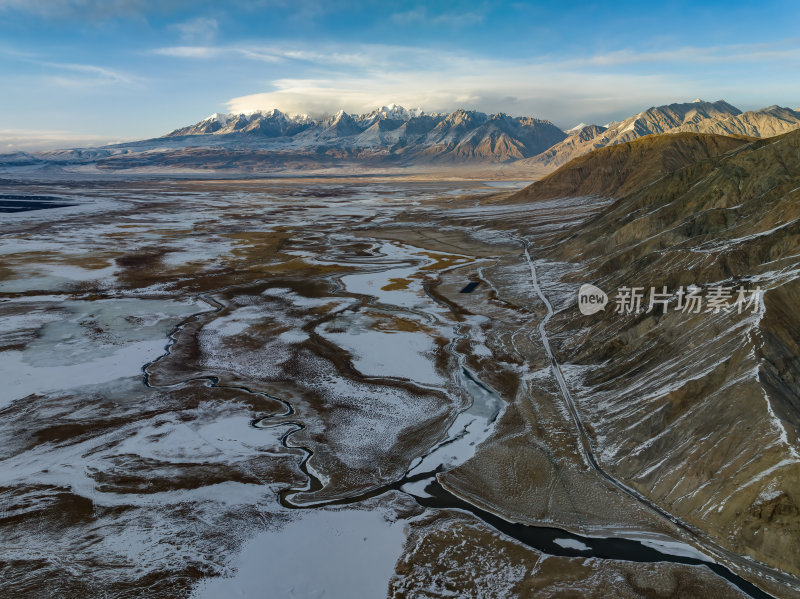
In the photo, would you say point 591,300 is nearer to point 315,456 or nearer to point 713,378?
point 713,378

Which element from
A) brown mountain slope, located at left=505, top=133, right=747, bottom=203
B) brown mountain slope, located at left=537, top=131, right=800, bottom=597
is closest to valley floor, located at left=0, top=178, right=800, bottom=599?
brown mountain slope, located at left=537, top=131, right=800, bottom=597

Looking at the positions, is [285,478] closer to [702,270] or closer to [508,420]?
[508,420]

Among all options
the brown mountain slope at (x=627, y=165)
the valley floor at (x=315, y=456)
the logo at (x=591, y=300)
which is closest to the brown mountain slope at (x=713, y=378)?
the logo at (x=591, y=300)

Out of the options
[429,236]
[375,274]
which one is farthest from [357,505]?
[429,236]

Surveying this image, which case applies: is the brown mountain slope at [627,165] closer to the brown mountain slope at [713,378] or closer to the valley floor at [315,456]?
the brown mountain slope at [713,378]

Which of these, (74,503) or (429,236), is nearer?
(74,503)
